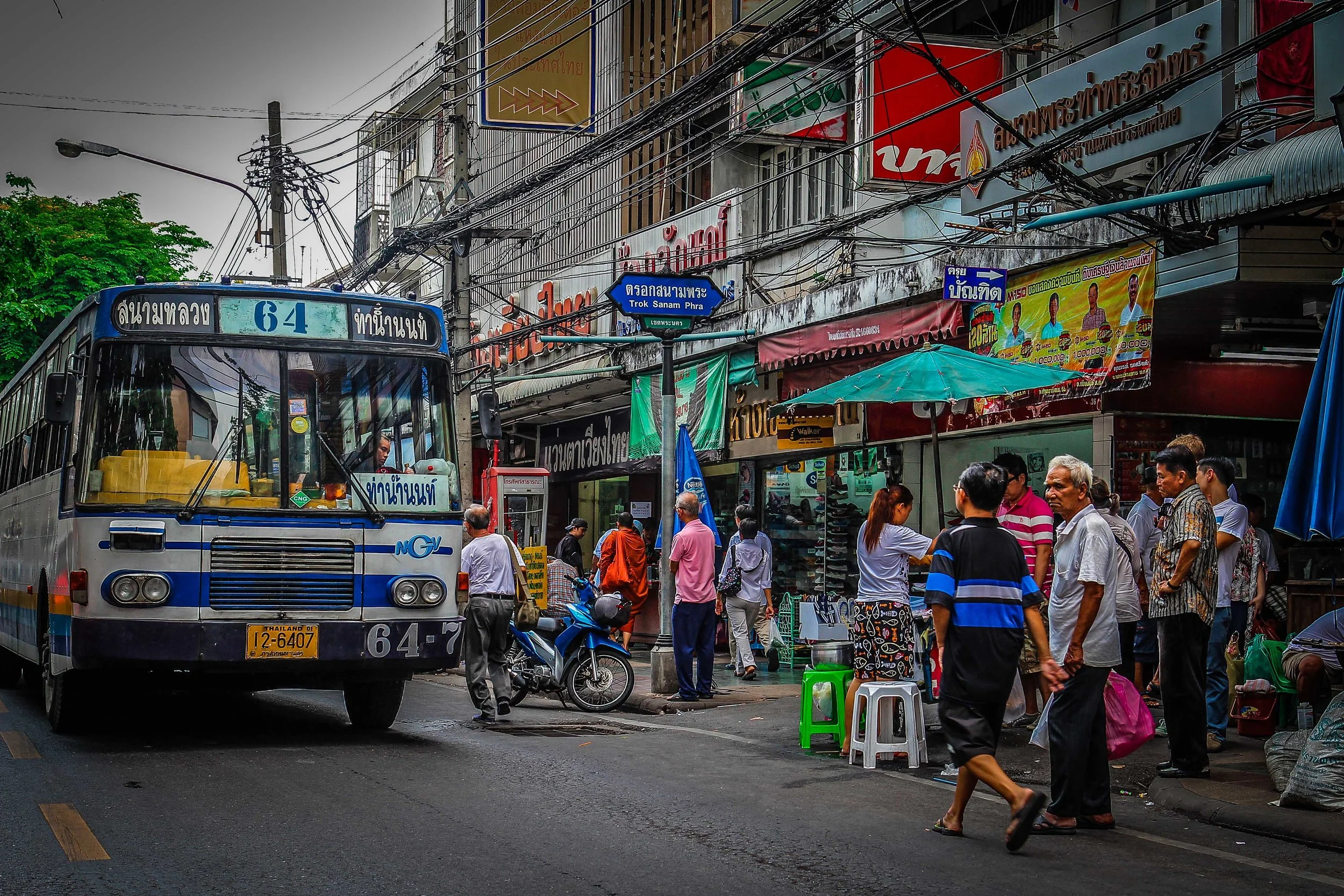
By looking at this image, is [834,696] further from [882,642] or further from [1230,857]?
[1230,857]

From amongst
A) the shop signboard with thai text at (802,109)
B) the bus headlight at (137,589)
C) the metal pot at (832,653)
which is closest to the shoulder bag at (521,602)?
the metal pot at (832,653)

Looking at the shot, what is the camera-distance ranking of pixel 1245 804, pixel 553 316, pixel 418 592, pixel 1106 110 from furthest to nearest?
pixel 553 316 < pixel 1106 110 < pixel 418 592 < pixel 1245 804

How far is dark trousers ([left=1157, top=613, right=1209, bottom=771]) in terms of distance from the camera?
8.54m

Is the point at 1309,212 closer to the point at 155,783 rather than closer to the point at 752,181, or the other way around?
the point at 155,783

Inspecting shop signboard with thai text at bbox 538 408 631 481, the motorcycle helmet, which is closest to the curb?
the motorcycle helmet

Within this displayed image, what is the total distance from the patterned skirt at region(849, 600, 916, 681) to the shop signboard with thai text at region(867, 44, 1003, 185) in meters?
7.31

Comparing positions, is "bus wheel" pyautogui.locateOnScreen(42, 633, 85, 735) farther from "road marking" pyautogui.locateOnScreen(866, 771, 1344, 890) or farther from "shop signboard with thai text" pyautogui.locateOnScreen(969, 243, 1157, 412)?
"shop signboard with thai text" pyautogui.locateOnScreen(969, 243, 1157, 412)

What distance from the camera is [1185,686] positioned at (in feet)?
28.0

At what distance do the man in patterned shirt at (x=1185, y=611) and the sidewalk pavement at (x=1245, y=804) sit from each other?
0.75ft

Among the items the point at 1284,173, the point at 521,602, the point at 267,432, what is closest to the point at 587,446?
the point at 521,602

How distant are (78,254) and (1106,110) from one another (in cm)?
2900

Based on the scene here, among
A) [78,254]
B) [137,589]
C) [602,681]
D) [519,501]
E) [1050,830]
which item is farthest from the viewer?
[78,254]

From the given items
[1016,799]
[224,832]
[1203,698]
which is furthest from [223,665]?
[1203,698]

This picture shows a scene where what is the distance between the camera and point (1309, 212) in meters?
10.9
